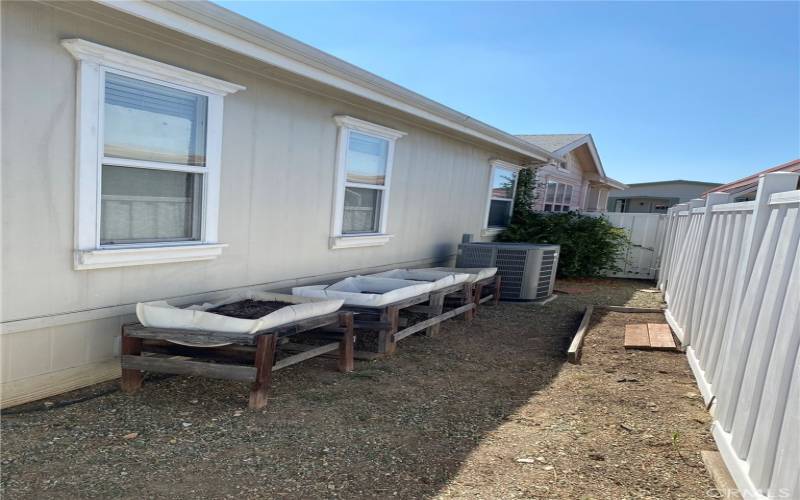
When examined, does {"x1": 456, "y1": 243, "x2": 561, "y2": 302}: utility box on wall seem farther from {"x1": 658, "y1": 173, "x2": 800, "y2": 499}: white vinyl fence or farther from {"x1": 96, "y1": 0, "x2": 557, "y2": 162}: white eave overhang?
{"x1": 658, "y1": 173, "x2": 800, "y2": 499}: white vinyl fence

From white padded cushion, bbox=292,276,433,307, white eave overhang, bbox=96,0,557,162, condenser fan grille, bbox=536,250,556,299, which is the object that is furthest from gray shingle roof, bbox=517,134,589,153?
white padded cushion, bbox=292,276,433,307

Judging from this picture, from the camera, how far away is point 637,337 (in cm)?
510

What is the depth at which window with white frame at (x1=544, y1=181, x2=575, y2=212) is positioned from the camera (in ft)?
45.6

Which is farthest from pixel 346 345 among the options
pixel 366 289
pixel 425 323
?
pixel 366 289

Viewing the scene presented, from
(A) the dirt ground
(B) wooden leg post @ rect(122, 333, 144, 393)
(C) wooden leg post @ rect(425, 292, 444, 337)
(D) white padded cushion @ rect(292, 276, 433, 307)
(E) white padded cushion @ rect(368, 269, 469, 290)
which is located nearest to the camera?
(A) the dirt ground

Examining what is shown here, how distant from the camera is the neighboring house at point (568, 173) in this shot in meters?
13.1

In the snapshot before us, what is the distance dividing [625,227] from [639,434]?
345 inches

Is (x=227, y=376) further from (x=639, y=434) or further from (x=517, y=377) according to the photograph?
(x=639, y=434)

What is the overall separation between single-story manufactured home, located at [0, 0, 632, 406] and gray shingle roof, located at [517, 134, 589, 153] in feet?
27.6

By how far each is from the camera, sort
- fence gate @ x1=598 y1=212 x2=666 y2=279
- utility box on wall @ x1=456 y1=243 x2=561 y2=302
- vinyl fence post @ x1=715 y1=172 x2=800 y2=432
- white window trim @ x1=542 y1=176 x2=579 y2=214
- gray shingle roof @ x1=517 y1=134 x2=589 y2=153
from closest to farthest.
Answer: vinyl fence post @ x1=715 y1=172 x2=800 y2=432, utility box on wall @ x1=456 y1=243 x2=561 y2=302, fence gate @ x1=598 y1=212 x2=666 y2=279, gray shingle roof @ x1=517 y1=134 x2=589 y2=153, white window trim @ x1=542 y1=176 x2=579 y2=214

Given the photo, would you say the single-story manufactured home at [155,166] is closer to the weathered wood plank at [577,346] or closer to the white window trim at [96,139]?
the white window trim at [96,139]

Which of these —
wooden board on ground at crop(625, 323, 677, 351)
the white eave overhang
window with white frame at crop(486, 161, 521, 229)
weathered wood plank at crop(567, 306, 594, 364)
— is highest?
the white eave overhang

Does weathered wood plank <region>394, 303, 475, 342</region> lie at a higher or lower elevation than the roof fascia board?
lower

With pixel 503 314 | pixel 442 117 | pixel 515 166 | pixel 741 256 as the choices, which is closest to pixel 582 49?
pixel 515 166
